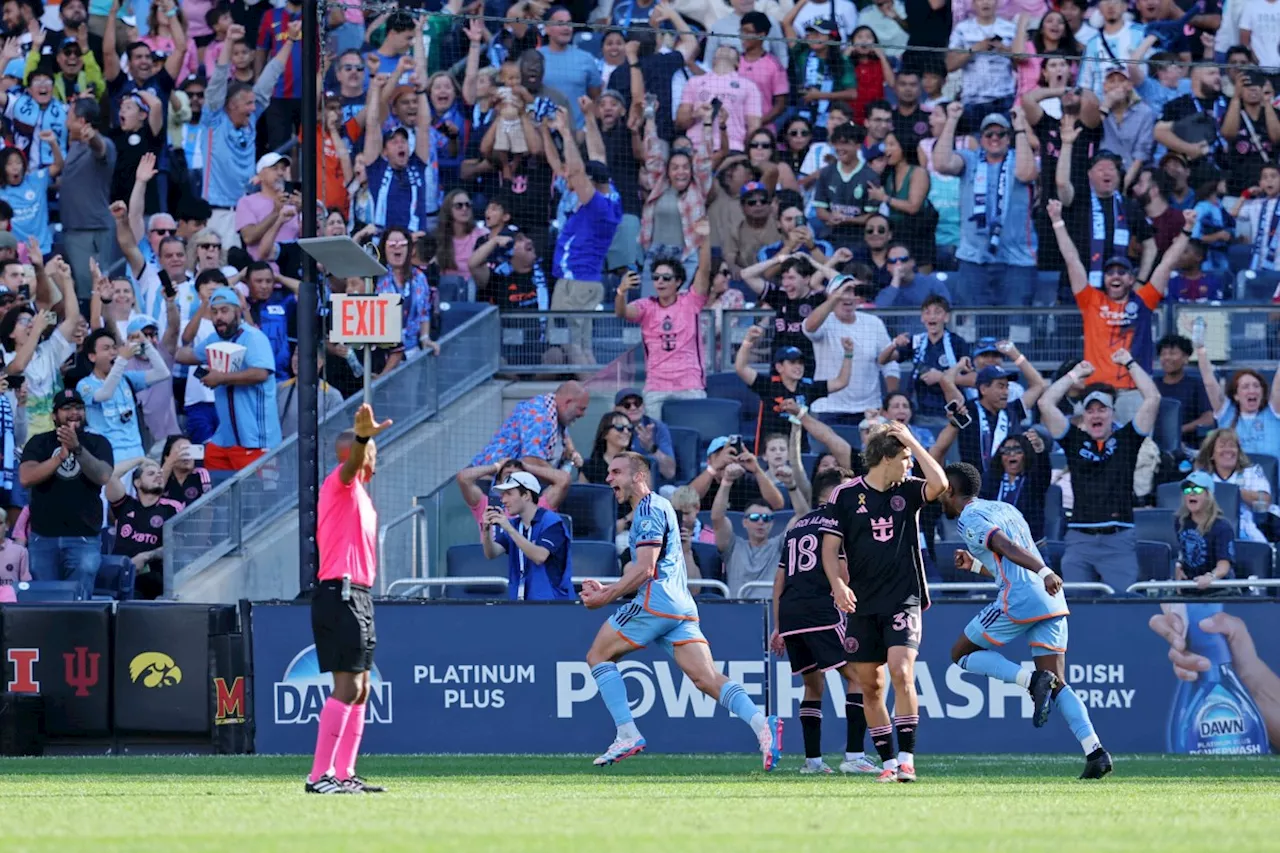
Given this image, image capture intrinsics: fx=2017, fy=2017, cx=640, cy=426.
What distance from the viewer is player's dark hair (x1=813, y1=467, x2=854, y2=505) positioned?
49.3 feet

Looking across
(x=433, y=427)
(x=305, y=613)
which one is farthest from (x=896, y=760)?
(x=433, y=427)

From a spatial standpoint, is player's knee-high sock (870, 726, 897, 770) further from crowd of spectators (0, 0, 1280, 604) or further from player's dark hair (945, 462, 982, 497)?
crowd of spectators (0, 0, 1280, 604)

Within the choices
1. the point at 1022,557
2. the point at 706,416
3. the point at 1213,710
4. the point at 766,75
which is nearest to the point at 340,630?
the point at 1022,557

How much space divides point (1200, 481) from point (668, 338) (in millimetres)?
4834

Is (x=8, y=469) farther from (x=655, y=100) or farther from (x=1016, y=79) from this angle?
(x=1016, y=79)

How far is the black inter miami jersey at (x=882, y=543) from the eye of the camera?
37.3ft

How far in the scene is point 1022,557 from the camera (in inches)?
460

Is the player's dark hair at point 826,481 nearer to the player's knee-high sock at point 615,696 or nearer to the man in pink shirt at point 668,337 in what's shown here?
the man in pink shirt at point 668,337

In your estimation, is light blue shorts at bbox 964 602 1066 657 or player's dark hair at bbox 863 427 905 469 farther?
light blue shorts at bbox 964 602 1066 657

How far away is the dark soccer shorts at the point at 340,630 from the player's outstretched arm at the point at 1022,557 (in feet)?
12.6

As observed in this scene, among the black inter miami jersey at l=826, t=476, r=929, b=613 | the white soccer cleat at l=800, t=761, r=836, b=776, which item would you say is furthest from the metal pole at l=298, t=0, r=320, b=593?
the black inter miami jersey at l=826, t=476, r=929, b=613

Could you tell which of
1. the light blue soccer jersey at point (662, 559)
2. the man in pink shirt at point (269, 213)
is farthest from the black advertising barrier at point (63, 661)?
the man in pink shirt at point (269, 213)

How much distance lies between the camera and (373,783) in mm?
11148

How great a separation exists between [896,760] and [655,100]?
9991 millimetres
